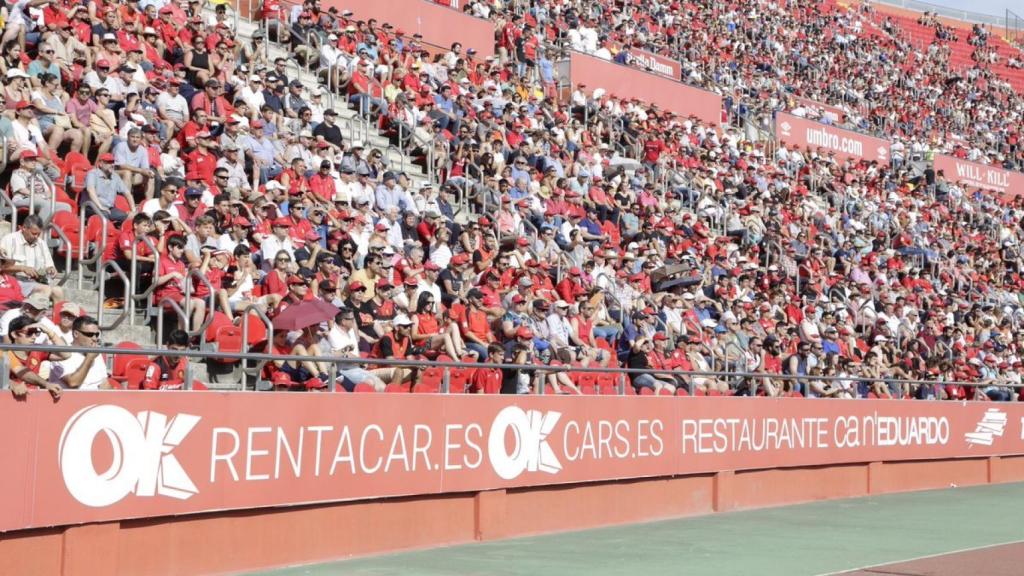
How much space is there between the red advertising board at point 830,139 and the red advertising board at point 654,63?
8.86 ft

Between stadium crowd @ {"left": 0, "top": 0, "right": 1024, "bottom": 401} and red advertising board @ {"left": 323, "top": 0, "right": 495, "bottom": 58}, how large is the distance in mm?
391

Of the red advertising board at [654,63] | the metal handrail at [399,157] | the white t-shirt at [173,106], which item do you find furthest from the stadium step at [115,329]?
the red advertising board at [654,63]

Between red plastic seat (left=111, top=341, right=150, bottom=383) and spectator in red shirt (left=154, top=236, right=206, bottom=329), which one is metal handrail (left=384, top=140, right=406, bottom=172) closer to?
spectator in red shirt (left=154, top=236, right=206, bottom=329)

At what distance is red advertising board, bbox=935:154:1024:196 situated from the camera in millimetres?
37031

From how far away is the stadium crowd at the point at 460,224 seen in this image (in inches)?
476

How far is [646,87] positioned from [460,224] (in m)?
12.1

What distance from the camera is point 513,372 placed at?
1210cm

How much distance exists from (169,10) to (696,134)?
44.4 feet

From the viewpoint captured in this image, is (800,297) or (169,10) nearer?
(169,10)

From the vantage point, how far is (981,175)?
3853 centimetres

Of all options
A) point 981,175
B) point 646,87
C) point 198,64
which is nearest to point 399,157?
point 198,64

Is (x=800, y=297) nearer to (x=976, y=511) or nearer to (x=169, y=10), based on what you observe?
(x=976, y=511)

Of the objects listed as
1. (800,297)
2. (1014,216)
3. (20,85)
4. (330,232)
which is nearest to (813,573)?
(330,232)

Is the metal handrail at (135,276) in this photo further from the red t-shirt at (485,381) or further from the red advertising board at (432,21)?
the red advertising board at (432,21)
